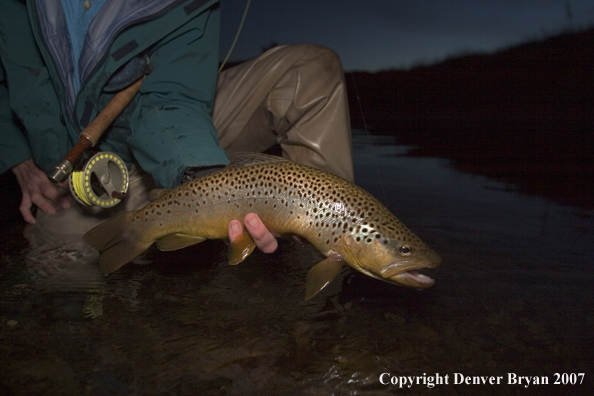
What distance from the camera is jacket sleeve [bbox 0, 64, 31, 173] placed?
340cm

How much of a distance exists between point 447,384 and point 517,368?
1.11ft

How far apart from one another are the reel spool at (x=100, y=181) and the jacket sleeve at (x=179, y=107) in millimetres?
162

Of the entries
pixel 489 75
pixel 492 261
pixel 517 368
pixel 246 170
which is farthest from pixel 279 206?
pixel 489 75

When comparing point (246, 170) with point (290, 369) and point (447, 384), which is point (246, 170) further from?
point (447, 384)

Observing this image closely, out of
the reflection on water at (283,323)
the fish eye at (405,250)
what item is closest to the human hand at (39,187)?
the reflection on water at (283,323)

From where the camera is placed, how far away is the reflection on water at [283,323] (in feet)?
6.09

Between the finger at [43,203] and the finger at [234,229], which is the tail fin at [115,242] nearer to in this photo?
the finger at [234,229]

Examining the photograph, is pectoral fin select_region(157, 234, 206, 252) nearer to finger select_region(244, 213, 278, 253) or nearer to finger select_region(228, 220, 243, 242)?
finger select_region(228, 220, 243, 242)

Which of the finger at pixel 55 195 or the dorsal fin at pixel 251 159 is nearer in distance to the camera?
the dorsal fin at pixel 251 159

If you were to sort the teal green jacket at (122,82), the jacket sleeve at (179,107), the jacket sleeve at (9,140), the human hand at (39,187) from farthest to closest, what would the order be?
1. the human hand at (39,187)
2. the jacket sleeve at (9,140)
3. the teal green jacket at (122,82)
4. the jacket sleeve at (179,107)

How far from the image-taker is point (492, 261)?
3.06 meters

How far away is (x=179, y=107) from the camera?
9.31 ft

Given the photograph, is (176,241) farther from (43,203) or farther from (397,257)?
(43,203)

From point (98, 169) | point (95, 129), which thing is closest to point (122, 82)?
point (95, 129)
